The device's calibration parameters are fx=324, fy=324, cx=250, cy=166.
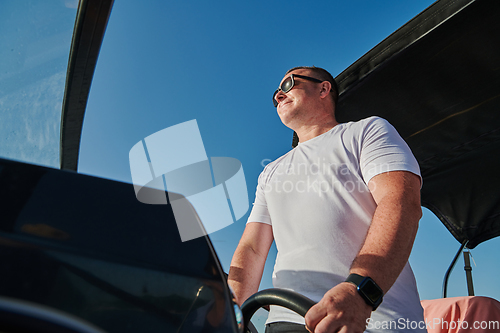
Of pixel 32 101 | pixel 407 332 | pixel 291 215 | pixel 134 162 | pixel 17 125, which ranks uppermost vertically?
pixel 32 101

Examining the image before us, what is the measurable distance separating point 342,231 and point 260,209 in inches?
19.8

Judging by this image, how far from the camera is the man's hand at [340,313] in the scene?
68 cm

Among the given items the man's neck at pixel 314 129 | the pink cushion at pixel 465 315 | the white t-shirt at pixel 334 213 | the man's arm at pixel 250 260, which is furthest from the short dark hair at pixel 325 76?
the pink cushion at pixel 465 315

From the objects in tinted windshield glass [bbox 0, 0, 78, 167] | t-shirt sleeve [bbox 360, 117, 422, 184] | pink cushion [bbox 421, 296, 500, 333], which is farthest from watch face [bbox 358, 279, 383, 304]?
pink cushion [bbox 421, 296, 500, 333]

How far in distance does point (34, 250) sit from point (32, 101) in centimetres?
135

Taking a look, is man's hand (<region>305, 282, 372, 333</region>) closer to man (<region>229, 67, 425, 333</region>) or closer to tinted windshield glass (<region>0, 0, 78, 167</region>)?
man (<region>229, 67, 425, 333</region>)

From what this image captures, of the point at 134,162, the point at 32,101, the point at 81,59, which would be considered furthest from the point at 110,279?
the point at 81,59

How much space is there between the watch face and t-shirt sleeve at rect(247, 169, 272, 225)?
29.5 inches

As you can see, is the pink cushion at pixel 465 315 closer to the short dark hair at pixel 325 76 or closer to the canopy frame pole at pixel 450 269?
the canopy frame pole at pixel 450 269

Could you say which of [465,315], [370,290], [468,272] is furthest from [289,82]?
[468,272]

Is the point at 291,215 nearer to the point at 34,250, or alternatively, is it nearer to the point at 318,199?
the point at 318,199

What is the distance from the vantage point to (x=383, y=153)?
45.2 inches

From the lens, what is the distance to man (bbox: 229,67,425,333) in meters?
0.84

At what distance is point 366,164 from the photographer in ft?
3.90
